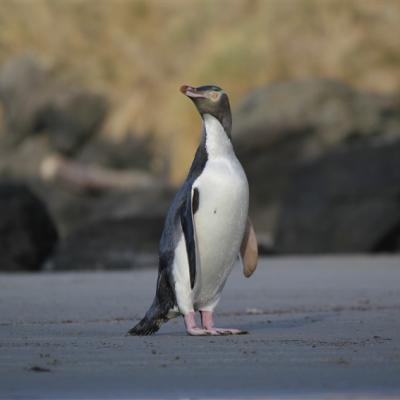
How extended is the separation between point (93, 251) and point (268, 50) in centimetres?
1208

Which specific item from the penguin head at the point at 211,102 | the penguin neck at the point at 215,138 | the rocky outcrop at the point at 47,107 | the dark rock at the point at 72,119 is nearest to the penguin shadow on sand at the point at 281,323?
the penguin neck at the point at 215,138

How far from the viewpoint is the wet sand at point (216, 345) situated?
4.87m

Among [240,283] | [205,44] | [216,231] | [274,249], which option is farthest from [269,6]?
[216,231]

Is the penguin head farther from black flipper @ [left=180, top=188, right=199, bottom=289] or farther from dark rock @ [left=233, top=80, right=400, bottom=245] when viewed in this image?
dark rock @ [left=233, top=80, right=400, bottom=245]

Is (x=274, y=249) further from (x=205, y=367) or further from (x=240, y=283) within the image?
(x=205, y=367)

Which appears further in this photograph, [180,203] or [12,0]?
[12,0]

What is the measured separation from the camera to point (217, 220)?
6.79 m

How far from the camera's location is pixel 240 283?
10.6 meters

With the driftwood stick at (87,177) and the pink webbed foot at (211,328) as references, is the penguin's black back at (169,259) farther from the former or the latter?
the driftwood stick at (87,177)

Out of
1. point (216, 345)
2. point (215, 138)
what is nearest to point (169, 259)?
point (215, 138)

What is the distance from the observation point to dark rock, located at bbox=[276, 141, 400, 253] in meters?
14.7

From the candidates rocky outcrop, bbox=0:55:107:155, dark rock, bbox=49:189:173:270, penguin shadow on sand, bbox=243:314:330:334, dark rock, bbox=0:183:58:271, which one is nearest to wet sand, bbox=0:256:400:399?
penguin shadow on sand, bbox=243:314:330:334

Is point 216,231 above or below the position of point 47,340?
above

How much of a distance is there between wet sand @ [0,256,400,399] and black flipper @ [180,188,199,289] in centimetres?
33
